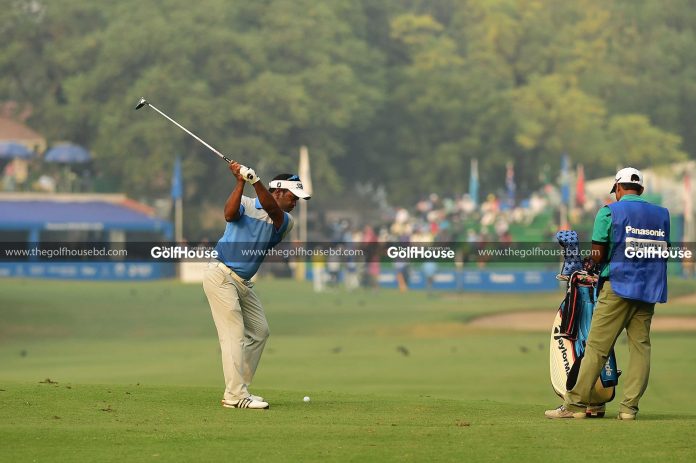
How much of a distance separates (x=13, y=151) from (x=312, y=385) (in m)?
64.1

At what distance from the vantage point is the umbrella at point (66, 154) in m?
83.7

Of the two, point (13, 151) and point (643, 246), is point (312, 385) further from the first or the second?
point (13, 151)

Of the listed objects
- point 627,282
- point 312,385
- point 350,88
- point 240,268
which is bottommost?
point 312,385

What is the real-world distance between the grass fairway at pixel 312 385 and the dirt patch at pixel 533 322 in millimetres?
786

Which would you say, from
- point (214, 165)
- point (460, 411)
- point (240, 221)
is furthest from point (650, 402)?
point (214, 165)

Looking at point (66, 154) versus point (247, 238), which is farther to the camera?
point (66, 154)

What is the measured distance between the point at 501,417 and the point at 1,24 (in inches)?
3239

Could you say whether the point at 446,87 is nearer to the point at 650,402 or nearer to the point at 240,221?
the point at 650,402

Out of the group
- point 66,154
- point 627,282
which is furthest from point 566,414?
point 66,154

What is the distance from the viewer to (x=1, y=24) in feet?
300

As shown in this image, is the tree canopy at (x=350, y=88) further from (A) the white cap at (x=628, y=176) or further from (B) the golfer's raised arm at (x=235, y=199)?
(A) the white cap at (x=628, y=176)

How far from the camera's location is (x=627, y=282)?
41.2 feet

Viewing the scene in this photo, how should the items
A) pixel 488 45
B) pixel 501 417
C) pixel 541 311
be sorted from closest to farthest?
pixel 501 417 → pixel 541 311 → pixel 488 45

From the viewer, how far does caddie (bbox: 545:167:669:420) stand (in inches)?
494
